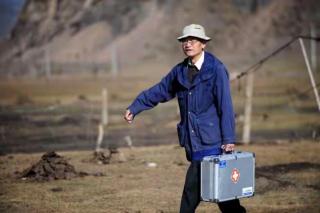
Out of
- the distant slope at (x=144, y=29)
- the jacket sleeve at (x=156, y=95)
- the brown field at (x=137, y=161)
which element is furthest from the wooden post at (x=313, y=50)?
the jacket sleeve at (x=156, y=95)

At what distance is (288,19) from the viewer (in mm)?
74562

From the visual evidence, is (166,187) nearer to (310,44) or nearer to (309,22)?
(310,44)

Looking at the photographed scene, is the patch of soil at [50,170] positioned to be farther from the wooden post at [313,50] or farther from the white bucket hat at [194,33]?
the wooden post at [313,50]

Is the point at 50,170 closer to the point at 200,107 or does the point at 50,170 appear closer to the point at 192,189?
the point at 192,189

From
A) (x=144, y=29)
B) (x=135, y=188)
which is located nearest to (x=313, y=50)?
(x=144, y=29)

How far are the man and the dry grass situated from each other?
2.42 m

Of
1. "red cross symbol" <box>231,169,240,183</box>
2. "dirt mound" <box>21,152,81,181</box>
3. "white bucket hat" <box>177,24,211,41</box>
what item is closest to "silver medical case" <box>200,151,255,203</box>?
"red cross symbol" <box>231,169,240,183</box>

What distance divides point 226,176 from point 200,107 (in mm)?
597

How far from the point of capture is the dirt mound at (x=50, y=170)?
11406 millimetres

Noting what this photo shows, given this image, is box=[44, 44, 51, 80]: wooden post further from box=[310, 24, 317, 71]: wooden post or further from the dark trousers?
the dark trousers

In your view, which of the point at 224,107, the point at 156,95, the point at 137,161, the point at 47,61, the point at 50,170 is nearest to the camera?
the point at 224,107

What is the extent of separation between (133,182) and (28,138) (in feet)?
28.7

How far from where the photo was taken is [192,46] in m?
6.62

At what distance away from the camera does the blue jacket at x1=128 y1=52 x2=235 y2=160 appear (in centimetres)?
650
